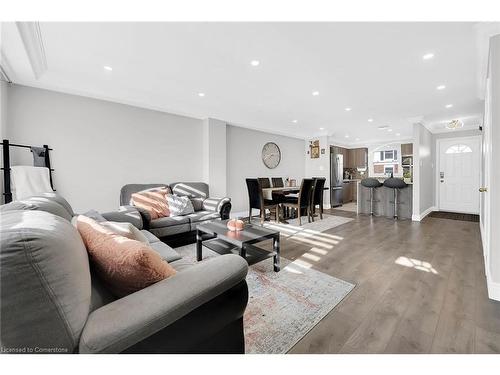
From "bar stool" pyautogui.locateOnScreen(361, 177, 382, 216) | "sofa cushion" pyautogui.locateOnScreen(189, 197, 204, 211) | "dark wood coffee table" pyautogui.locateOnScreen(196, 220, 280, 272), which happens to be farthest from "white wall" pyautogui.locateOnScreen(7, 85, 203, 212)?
"bar stool" pyautogui.locateOnScreen(361, 177, 382, 216)

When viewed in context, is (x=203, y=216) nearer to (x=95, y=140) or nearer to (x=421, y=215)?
(x=95, y=140)

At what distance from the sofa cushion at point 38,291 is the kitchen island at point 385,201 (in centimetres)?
620

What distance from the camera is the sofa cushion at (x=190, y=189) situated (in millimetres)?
4066

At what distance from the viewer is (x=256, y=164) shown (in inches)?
237

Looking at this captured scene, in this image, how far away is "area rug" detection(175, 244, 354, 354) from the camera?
4.64 feet

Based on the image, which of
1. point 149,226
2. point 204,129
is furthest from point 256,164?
point 149,226

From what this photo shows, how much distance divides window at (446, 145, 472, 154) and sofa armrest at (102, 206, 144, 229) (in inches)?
300

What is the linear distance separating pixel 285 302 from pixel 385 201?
488 cm

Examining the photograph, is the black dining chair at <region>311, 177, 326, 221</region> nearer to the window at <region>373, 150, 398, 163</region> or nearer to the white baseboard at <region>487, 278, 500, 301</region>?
the white baseboard at <region>487, 278, 500, 301</region>

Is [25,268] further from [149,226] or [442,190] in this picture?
[442,190]

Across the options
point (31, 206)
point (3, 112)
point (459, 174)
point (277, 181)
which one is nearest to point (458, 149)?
point (459, 174)

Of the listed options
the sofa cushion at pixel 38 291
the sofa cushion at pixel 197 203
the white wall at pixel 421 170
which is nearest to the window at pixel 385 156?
the white wall at pixel 421 170

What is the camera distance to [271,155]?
6.38 meters
